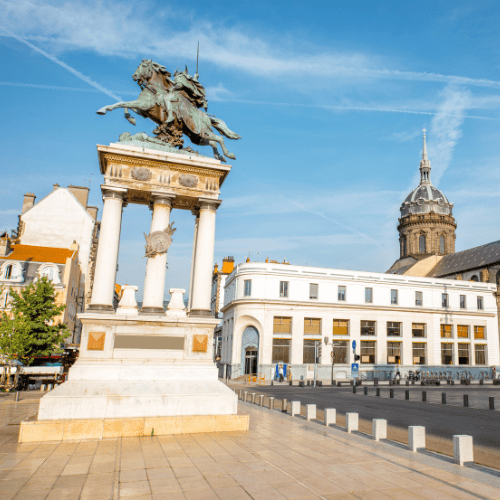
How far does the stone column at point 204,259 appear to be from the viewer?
14062mm

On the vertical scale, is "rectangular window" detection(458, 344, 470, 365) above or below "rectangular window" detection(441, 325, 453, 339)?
below

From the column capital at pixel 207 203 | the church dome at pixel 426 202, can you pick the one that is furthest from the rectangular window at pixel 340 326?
the church dome at pixel 426 202

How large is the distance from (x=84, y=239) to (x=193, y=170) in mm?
45017

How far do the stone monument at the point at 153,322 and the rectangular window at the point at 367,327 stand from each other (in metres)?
42.5

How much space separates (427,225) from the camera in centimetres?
8794

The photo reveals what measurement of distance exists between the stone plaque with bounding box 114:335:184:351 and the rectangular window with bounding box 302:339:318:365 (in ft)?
130

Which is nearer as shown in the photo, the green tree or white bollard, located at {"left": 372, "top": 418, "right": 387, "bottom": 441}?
white bollard, located at {"left": 372, "top": 418, "right": 387, "bottom": 441}

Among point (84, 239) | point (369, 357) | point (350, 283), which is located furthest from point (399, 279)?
point (84, 239)

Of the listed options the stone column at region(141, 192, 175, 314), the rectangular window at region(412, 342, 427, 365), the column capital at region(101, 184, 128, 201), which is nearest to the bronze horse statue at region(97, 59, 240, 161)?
the stone column at region(141, 192, 175, 314)

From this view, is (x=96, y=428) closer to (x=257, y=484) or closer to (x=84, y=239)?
(x=257, y=484)

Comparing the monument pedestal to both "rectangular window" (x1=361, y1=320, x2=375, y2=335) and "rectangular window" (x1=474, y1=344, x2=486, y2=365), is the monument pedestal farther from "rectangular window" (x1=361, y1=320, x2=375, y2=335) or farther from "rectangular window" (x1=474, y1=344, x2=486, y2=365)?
"rectangular window" (x1=474, y1=344, x2=486, y2=365)

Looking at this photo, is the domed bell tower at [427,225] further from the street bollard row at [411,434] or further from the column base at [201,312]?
the column base at [201,312]

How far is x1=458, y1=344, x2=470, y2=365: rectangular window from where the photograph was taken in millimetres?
57375

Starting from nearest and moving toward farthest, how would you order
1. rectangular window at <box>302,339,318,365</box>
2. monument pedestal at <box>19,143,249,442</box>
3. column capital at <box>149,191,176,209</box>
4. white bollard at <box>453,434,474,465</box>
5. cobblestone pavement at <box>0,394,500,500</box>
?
cobblestone pavement at <box>0,394,500,500</box>, white bollard at <box>453,434,474,465</box>, monument pedestal at <box>19,143,249,442</box>, column capital at <box>149,191,176,209</box>, rectangular window at <box>302,339,318,365</box>
